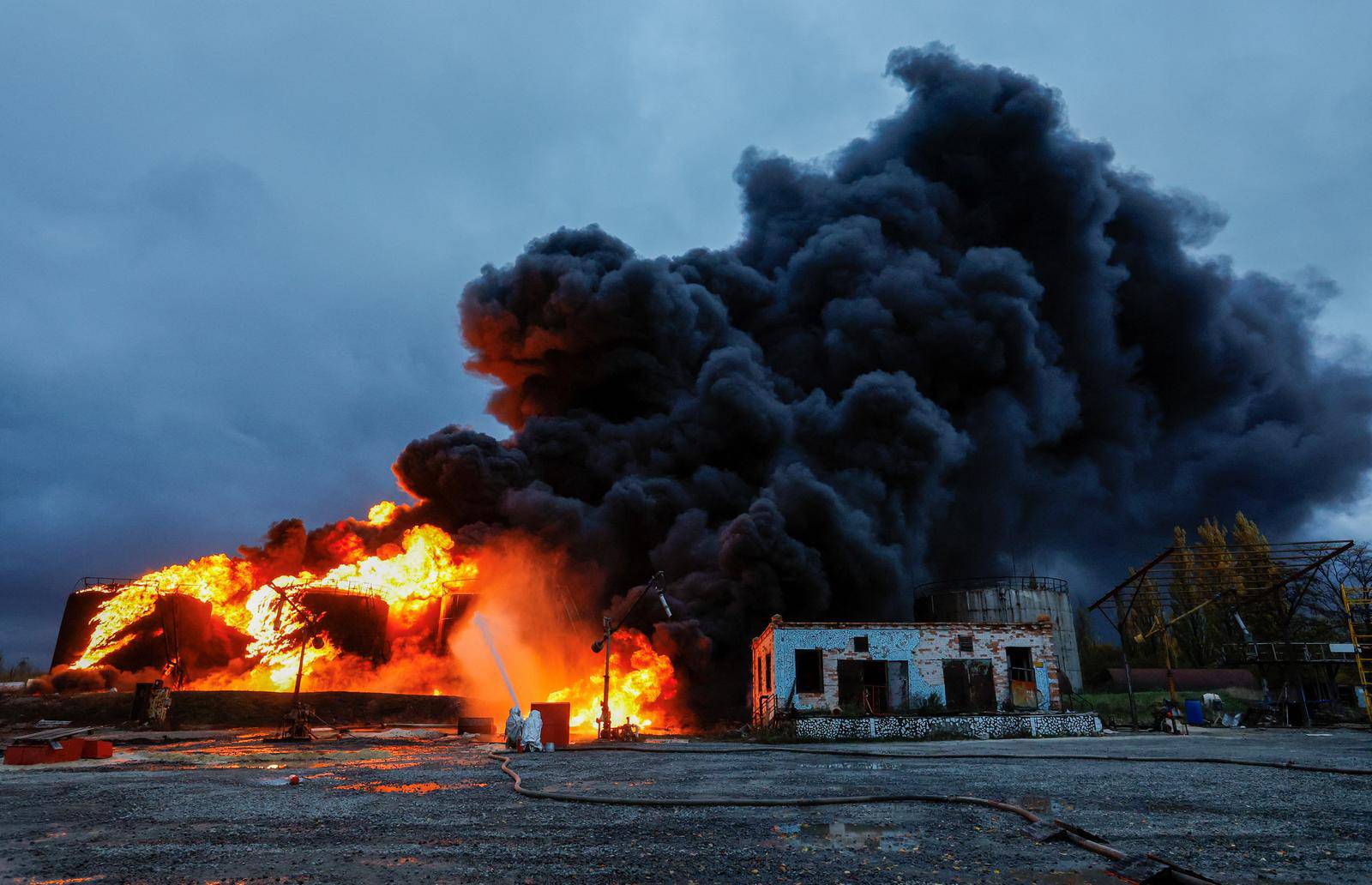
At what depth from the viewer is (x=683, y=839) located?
20.0 ft

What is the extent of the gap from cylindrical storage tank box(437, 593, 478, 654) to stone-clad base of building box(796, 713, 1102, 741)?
24.2 metres

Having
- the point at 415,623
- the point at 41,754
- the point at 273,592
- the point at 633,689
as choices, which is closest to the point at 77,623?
the point at 273,592

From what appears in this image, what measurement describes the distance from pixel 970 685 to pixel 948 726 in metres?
3.74

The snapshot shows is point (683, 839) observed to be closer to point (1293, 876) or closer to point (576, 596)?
point (1293, 876)

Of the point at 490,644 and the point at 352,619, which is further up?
the point at 352,619

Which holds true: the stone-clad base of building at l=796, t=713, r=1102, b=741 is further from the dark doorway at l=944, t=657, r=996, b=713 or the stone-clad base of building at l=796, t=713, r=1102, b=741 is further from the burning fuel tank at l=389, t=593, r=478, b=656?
the burning fuel tank at l=389, t=593, r=478, b=656

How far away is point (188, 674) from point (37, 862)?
4474cm

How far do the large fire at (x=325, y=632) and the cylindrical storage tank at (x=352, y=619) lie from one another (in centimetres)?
34

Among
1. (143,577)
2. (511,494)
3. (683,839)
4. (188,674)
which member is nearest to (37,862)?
(683,839)

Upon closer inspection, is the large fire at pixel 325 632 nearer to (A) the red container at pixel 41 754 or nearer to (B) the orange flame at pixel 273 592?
(B) the orange flame at pixel 273 592

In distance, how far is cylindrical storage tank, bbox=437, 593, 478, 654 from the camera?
43.6 m

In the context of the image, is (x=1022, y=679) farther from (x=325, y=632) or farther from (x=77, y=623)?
(x=77, y=623)

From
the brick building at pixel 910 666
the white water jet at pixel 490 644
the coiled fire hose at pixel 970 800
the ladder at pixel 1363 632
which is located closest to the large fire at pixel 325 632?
the white water jet at pixel 490 644

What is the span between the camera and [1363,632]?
126ft
